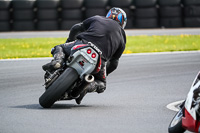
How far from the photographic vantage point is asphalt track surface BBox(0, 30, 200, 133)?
18.9 ft

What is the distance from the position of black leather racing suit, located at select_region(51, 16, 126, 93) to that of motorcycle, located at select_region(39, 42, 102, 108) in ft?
0.83

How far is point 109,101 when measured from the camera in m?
7.76

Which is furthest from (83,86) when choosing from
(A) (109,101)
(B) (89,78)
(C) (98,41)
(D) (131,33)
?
(D) (131,33)

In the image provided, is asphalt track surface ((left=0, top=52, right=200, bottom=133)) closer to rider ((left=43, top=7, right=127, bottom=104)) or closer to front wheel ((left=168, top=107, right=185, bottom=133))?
rider ((left=43, top=7, right=127, bottom=104))

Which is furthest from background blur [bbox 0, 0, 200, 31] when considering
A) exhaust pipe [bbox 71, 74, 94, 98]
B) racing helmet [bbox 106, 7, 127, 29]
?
exhaust pipe [bbox 71, 74, 94, 98]

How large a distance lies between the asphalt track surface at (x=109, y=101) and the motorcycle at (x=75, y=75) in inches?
8.7

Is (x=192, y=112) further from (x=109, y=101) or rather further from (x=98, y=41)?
(x=109, y=101)

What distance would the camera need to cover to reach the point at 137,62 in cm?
1285

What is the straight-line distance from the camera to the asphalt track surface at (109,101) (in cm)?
576

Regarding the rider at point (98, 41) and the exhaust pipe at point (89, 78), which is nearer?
the exhaust pipe at point (89, 78)

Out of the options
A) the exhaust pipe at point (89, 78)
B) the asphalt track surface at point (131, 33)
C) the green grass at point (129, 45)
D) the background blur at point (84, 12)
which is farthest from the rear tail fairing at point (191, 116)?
the background blur at point (84, 12)

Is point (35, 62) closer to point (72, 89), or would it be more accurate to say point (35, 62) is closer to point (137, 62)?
point (137, 62)

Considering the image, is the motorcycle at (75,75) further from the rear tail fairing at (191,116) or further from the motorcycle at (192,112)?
the rear tail fairing at (191,116)

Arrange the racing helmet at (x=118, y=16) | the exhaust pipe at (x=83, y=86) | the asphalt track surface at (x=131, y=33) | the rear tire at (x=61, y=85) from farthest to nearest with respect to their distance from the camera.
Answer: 1. the asphalt track surface at (x=131, y=33)
2. the racing helmet at (x=118, y=16)
3. the exhaust pipe at (x=83, y=86)
4. the rear tire at (x=61, y=85)
